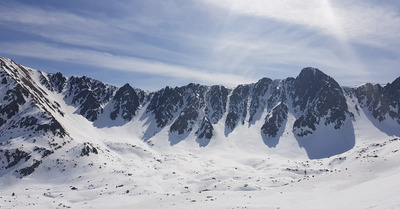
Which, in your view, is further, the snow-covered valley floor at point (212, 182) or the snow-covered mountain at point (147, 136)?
the snow-covered mountain at point (147, 136)

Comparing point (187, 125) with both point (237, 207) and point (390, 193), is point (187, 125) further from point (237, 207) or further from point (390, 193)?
point (390, 193)

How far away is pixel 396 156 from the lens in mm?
69188

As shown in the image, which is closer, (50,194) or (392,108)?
(50,194)

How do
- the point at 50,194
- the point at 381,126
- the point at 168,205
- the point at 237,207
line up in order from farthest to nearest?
the point at 381,126 < the point at 50,194 < the point at 168,205 < the point at 237,207

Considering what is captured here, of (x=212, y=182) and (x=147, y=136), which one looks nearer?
(x=212, y=182)

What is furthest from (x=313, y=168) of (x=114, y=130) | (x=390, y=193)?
(x=114, y=130)

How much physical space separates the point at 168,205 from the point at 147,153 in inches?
4034

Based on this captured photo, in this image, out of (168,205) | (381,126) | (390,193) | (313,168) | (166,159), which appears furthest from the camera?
(381,126)

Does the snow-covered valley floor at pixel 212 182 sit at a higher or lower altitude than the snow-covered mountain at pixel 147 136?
lower

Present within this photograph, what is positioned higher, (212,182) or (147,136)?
(147,136)

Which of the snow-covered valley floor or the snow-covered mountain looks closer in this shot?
the snow-covered valley floor

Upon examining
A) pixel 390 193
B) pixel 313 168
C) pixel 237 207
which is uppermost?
pixel 390 193

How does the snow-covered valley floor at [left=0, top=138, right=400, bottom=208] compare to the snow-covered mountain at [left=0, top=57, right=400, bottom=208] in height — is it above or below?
below

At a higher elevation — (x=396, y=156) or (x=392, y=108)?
(x=392, y=108)
